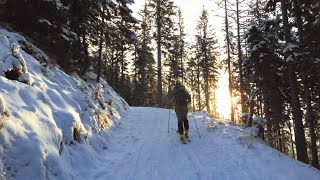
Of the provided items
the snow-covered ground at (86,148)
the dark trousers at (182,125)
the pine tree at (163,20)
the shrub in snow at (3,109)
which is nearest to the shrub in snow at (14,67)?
the snow-covered ground at (86,148)

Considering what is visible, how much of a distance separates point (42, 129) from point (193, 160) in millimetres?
4588

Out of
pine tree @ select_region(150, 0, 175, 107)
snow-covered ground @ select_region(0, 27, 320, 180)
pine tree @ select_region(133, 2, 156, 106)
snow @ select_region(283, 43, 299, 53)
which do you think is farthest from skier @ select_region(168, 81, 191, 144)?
pine tree @ select_region(133, 2, 156, 106)

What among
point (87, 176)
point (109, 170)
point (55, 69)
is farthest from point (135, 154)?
point (55, 69)

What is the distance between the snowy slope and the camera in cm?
578

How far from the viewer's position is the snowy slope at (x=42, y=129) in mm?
5777

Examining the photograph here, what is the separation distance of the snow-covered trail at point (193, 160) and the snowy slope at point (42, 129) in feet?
2.04

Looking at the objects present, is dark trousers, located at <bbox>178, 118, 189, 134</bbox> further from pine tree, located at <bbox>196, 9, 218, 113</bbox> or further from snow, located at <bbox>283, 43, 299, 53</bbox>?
pine tree, located at <bbox>196, 9, 218, 113</bbox>

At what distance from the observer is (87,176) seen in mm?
7457

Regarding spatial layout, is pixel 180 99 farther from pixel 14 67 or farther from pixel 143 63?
pixel 143 63

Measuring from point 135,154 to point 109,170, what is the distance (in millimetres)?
1925

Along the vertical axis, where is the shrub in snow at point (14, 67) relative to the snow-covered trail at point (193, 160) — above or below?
above

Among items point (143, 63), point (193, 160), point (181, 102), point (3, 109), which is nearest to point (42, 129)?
point (3, 109)

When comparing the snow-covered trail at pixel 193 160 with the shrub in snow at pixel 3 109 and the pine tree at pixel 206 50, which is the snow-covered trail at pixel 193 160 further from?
the pine tree at pixel 206 50

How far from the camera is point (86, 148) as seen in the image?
351 inches
